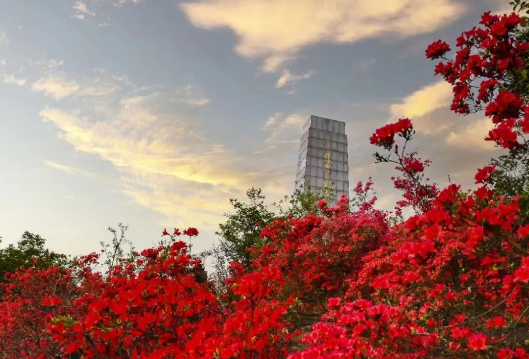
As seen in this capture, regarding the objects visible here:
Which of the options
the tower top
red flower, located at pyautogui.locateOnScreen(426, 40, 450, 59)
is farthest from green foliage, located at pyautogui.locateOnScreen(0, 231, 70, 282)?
the tower top

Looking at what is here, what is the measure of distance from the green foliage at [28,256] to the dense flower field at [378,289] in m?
10.4

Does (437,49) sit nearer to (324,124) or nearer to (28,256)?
(28,256)

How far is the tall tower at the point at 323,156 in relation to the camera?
4422 centimetres

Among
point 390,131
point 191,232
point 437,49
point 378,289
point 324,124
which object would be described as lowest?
point 378,289

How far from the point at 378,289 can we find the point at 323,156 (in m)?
42.0

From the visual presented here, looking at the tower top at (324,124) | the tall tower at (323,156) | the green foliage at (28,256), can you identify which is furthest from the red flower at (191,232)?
the tower top at (324,124)

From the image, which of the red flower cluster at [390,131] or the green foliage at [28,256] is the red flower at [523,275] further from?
the green foliage at [28,256]

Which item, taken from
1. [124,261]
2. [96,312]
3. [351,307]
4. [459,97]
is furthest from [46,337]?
[459,97]

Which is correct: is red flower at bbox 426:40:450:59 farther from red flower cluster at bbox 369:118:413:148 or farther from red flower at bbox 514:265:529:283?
red flower at bbox 514:265:529:283

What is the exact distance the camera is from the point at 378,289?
3912 mm

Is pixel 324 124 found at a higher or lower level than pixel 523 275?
higher

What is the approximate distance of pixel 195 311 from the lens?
225 inches

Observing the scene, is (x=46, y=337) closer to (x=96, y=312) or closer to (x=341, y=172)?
(x=96, y=312)

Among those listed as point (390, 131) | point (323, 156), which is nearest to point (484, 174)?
point (390, 131)
